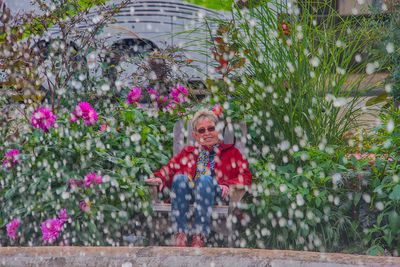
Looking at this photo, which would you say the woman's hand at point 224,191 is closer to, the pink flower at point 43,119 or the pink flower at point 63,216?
the pink flower at point 63,216

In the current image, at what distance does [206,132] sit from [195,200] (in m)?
0.52

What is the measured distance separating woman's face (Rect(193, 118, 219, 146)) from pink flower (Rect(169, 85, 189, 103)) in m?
0.97

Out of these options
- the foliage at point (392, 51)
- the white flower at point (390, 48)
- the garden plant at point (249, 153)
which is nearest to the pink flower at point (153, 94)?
the garden plant at point (249, 153)

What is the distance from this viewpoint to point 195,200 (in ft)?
15.0

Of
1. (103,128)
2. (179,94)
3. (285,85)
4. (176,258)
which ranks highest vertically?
(179,94)

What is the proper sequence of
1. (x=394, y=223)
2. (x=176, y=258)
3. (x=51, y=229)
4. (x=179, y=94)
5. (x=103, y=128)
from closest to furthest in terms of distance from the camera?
(x=176, y=258)
(x=394, y=223)
(x=51, y=229)
(x=103, y=128)
(x=179, y=94)

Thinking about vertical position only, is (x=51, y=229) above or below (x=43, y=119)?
below

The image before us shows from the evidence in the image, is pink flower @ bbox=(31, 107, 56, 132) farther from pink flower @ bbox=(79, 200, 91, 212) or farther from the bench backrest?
the bench backrest

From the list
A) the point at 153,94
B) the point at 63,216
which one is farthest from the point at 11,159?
the point at 153,94

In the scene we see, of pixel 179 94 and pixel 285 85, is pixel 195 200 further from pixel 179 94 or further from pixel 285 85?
pixel 179 94

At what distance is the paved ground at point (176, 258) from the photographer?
2.71 metres

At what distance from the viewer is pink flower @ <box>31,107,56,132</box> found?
16.3 ft

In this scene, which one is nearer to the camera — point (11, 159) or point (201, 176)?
point (201, 176)

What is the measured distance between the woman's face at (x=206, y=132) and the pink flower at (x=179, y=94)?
38.3 inches
